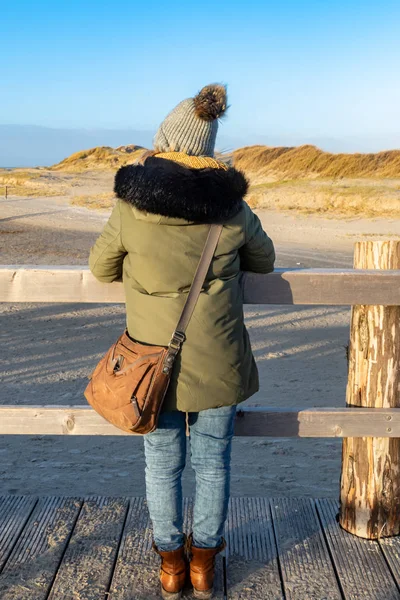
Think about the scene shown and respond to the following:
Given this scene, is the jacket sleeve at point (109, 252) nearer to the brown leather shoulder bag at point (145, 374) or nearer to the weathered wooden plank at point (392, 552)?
the brown leather shoulder bag at point (145, 374)

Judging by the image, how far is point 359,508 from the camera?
3.29 metres

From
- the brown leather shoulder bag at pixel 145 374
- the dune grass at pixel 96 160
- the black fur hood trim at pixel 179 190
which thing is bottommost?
the dune grass at pixel 96 160

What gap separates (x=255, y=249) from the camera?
266 cm

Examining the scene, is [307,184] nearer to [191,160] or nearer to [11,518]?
[11,518]

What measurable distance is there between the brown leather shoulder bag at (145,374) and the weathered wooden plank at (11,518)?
1.08 meters

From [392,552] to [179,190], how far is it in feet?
6.58

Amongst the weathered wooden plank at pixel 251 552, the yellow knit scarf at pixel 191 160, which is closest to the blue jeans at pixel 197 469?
the weathered wooden plank at pixel 251 552

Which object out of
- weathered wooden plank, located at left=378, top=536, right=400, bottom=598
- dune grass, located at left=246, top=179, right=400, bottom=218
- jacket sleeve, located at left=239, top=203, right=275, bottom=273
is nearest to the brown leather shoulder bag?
jacket sleeve, located at left=239, top=203, right=275, bottom=273

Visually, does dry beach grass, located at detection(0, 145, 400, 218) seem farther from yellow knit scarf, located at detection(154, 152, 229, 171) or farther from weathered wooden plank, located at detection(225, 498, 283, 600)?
yellow knit scarf, located at detection(154, 152, 229, 171)

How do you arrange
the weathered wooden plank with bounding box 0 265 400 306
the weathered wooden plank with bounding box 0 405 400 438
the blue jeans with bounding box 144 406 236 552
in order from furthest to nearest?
the weathered wooden plank with bounding box 0 405 400 438, the weathered wooden plank with bounding box 0 265 400 306, the blue jeans with bounding box 144 406 236 552

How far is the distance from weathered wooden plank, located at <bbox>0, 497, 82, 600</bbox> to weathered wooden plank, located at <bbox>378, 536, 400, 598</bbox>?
1.48m

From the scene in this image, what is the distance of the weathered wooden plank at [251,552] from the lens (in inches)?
114

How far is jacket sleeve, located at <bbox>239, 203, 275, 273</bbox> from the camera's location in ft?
8.45

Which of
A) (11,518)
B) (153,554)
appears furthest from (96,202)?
(153,554)
